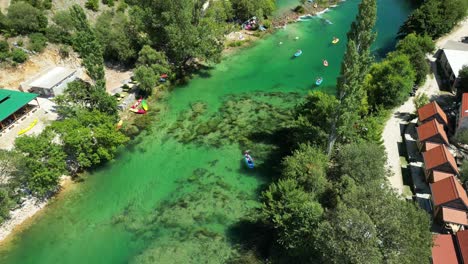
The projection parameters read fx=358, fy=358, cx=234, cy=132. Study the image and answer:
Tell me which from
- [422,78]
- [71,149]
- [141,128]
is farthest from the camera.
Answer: [422,78]

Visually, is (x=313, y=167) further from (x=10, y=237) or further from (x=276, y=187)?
(x=10, y=237)

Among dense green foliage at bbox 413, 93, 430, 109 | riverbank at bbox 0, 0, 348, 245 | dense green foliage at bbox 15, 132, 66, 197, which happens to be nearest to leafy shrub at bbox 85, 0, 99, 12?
riverbank at bbox 0, 0, 348, 245

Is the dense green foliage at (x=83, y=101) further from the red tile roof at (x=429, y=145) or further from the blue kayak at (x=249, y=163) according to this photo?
the red tile roof at (x=429, y=145)

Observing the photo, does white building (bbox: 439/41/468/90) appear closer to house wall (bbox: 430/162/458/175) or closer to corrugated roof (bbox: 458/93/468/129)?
corrugated roof (bbox: 458/93/468/129)

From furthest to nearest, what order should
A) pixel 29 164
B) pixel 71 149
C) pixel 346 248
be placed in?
pixel 71 149, pixel 29 164, pixel 346 248

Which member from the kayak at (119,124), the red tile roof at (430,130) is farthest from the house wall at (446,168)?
the kayak at (119,124)

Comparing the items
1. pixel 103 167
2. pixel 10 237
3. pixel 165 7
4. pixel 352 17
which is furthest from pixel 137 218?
pixel 352 17

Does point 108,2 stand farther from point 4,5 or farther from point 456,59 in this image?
point 456,59
